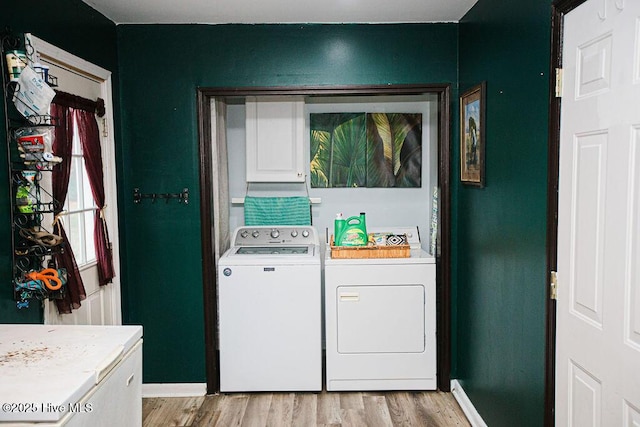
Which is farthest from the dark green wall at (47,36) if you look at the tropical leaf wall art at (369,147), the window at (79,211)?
the tropical leaf wall art at (369,147)

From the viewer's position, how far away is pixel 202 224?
3.74 metres

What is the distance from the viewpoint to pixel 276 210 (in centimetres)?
430

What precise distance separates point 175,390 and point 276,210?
1435 mm

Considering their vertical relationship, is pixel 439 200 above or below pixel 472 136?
below

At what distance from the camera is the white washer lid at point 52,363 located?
1.48m

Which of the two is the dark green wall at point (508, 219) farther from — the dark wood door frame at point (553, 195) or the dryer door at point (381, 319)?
the dryer door at point (381, 319)

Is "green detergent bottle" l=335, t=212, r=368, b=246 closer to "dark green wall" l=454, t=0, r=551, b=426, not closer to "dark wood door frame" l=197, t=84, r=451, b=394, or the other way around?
"dark wood door frame" l=197, t=84, r=451, b=394

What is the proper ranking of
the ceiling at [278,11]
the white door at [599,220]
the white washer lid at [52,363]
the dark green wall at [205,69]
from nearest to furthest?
the white washer lid at [52,363]
the white door at [599,220]
the ceiling at [278,11]
the dark green wall at [205,69]

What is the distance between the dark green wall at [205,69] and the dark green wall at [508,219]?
1.20 feet

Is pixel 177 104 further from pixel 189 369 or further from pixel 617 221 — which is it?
pixel 617 221

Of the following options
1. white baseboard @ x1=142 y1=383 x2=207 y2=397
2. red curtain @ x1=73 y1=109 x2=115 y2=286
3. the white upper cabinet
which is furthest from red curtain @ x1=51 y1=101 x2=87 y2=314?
the white upper cabinet

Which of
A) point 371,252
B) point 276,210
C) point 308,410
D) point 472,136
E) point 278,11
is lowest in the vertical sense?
point 308,410

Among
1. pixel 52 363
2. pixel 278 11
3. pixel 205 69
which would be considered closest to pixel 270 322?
pixel 205 69

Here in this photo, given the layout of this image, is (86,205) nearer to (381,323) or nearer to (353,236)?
(353,236)
